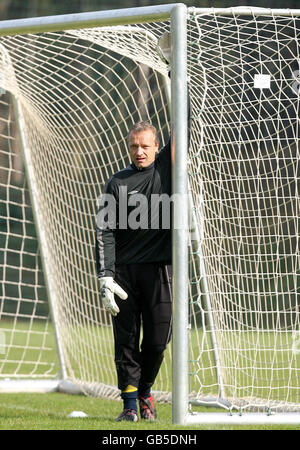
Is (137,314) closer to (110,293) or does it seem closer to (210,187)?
(110,293)

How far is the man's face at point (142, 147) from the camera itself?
370cm

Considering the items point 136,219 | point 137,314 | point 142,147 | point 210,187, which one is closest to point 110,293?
point 137,314

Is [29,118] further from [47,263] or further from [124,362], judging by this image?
[124,362]

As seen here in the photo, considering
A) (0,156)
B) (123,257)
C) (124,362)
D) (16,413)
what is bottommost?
(16,413)

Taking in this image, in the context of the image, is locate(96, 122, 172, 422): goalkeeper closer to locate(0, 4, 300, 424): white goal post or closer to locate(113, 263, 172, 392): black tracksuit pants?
locate(113, 263, 172, 392): black tracksuit pants

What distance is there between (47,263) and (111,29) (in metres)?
2.20

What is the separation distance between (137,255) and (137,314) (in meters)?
0.29

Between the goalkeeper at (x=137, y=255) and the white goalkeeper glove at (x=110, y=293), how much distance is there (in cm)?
8

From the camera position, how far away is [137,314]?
373 cm

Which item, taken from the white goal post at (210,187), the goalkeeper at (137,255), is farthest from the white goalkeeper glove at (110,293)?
the white goal post at (210,187)

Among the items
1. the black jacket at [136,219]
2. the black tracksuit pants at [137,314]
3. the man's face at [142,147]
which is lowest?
the black tracksuit pants at [137,314]

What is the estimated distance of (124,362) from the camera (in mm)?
3680

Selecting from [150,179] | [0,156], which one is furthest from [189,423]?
[0,156]

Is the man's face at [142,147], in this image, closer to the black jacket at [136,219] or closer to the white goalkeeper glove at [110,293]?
the black jacket at [136,219]
